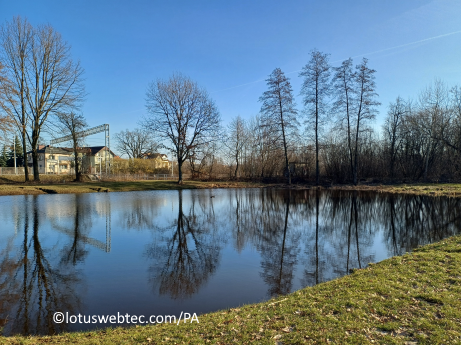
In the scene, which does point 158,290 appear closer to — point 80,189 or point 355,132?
point 80,189

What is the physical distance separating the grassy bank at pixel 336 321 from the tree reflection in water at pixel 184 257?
77.0 inches

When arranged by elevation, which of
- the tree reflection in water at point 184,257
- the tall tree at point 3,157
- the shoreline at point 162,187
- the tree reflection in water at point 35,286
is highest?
the tall tree at point 3,157

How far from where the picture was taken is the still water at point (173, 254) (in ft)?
19.2

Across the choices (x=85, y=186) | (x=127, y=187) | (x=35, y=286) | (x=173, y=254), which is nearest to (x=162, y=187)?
(x=127, y=187)

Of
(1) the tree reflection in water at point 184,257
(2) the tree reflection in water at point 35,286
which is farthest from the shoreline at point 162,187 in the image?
(2) the tree reflection in water at point 35,286

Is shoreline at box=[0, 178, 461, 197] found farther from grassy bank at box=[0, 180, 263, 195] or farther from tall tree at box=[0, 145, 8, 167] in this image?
tall tree at box=[0, 145, 8, 167]

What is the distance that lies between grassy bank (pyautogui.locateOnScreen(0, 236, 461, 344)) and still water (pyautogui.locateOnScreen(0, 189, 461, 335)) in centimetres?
89

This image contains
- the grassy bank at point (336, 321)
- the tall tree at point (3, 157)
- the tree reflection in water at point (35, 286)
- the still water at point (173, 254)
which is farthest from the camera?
the tall tree at point (3, 157)

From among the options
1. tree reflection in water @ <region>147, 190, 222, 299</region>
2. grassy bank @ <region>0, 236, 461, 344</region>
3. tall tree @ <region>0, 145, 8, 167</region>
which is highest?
tall tree @ <region>0, 145, 8, 167</region>

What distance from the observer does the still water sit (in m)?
5.86

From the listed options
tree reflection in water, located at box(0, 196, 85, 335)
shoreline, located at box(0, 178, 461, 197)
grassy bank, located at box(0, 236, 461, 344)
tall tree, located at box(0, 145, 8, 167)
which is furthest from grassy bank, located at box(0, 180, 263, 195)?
tall tree, located at box(0, 145, 8, 167)

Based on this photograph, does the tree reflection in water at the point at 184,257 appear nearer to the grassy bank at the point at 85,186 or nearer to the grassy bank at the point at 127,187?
the grassy bank at the point at 85,186

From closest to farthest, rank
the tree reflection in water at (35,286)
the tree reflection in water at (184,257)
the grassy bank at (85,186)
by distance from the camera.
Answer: the tree reflection in water at (35,286) < the tree reflection in water at (184,257) < the grassy bank at (85,186)

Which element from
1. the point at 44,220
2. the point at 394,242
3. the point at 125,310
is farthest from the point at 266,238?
the point at 44,220
